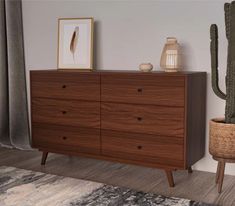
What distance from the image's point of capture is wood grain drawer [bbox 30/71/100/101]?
2797mm

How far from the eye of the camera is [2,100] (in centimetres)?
365

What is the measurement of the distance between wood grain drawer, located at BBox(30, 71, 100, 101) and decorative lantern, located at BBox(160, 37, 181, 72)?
0.49 metres

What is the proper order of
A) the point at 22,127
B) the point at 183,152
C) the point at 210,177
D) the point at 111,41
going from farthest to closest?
the point at 22,127, the point at 111,41, the point at 210,177, the point at 183,152

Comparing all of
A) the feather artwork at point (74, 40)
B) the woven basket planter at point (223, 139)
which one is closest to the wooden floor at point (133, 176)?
the woven basket planter at point (223, 139)

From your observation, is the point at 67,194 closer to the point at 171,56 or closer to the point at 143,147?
the point at 143,147

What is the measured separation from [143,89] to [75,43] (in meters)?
0.87

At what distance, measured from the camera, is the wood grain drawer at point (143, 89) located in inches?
98.1

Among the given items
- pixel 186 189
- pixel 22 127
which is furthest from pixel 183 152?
pixel 22 127

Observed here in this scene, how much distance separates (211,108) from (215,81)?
1.17ft

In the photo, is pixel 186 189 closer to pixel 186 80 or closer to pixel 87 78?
pixel 186 80

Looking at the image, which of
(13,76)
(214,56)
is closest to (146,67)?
(214,56)

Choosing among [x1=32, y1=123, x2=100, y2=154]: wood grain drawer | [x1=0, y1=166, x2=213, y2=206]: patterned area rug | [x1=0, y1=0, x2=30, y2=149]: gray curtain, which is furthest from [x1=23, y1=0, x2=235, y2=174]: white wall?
[x1=0, y1=166, x2=213, y2=206]: patterned area rug

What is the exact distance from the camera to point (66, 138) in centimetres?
299

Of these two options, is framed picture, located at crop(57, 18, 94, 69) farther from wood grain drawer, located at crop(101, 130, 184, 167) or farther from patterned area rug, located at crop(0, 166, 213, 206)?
patterned area rug, located at crop(0, 166, 213, 206)
